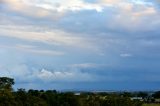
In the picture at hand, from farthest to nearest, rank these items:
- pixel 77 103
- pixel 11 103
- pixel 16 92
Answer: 1. pixel 77 103
2. pixel 16 92
3. pixel 11 103

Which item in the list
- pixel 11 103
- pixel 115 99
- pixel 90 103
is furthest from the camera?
pixel 115 99

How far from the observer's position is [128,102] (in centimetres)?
15288

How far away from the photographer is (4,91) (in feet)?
367

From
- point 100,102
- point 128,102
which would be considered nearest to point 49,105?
point 100,102

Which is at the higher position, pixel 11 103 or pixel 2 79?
pixel 2 79

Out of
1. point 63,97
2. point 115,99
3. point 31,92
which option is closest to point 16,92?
point 31,92

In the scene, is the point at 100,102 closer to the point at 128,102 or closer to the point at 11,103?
the point at 128,102

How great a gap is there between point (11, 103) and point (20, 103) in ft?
13.3

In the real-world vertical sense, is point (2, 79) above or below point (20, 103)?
above

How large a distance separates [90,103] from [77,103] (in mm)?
10938

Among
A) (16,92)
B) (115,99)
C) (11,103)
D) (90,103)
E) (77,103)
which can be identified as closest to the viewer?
(11,103)

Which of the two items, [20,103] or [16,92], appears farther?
[16,92]

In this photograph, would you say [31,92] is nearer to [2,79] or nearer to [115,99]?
[2,79]

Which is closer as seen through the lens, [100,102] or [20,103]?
[20,103]
